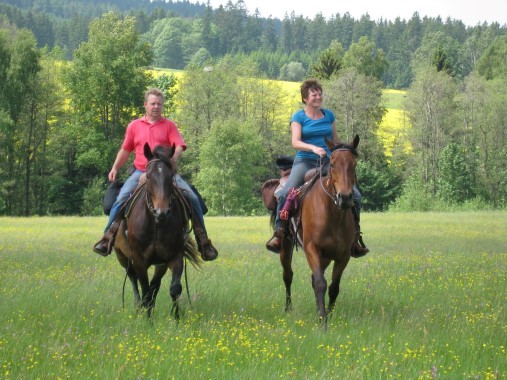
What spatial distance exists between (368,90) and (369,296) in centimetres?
6267

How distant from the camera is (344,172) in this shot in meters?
8.99

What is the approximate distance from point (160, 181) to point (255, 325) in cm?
211

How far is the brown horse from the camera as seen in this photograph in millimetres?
9039

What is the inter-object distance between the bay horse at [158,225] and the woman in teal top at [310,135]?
Result: 1.79 metres

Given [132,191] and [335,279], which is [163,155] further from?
[335,279]

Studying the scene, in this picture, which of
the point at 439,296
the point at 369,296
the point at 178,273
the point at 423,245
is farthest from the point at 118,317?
the point at 423,245

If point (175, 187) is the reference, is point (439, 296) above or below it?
below

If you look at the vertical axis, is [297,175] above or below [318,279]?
above

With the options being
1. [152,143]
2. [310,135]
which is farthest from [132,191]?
[310,135]

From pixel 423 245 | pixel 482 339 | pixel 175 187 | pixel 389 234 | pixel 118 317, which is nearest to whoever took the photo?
pixel 482 339

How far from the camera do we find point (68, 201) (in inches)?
2424

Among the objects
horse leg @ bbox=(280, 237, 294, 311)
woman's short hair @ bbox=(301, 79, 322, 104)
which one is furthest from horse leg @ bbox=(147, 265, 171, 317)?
woman's short hair @ bbox=(301, 79, 322, 104)

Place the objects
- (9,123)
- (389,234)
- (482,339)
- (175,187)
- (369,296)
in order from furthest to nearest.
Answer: (9,123) < (389,234) < (369,296) < (175,187) < (482,339)

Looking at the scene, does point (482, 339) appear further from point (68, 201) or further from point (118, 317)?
point (68, 201)
